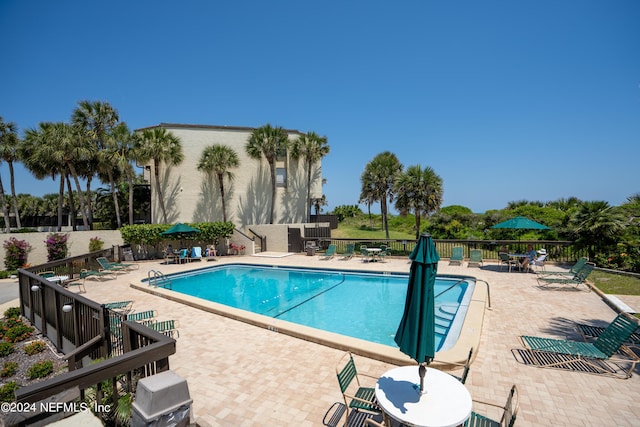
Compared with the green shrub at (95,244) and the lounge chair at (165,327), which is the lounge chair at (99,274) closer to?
the green shrub at (95,244)

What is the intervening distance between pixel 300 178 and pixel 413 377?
83.2ft

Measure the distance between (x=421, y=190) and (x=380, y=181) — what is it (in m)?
9.97

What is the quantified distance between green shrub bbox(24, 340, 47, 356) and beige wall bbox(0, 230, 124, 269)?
13.1 metres

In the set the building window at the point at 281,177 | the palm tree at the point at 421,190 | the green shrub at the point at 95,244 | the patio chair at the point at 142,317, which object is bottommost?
the patio chair at the point at 142,317

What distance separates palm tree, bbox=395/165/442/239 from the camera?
19.3m

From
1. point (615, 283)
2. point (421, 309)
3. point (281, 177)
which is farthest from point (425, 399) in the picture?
point (281, 177)

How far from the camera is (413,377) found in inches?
129

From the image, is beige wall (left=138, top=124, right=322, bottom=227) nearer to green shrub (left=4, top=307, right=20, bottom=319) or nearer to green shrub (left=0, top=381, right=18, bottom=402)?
green shrub (left=4, top=307, right=20, bottom=319)

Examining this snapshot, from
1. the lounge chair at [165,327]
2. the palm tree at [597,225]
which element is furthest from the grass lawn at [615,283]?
the lounge chair at [165,327]

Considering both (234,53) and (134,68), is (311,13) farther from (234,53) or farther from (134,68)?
(134,68)

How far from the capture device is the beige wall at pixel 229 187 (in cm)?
2462

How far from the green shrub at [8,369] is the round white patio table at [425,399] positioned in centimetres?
714

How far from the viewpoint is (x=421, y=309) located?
3215 mm

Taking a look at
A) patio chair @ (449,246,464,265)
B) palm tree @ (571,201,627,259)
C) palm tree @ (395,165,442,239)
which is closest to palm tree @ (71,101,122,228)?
palm tree @ (395,165,442,239)
